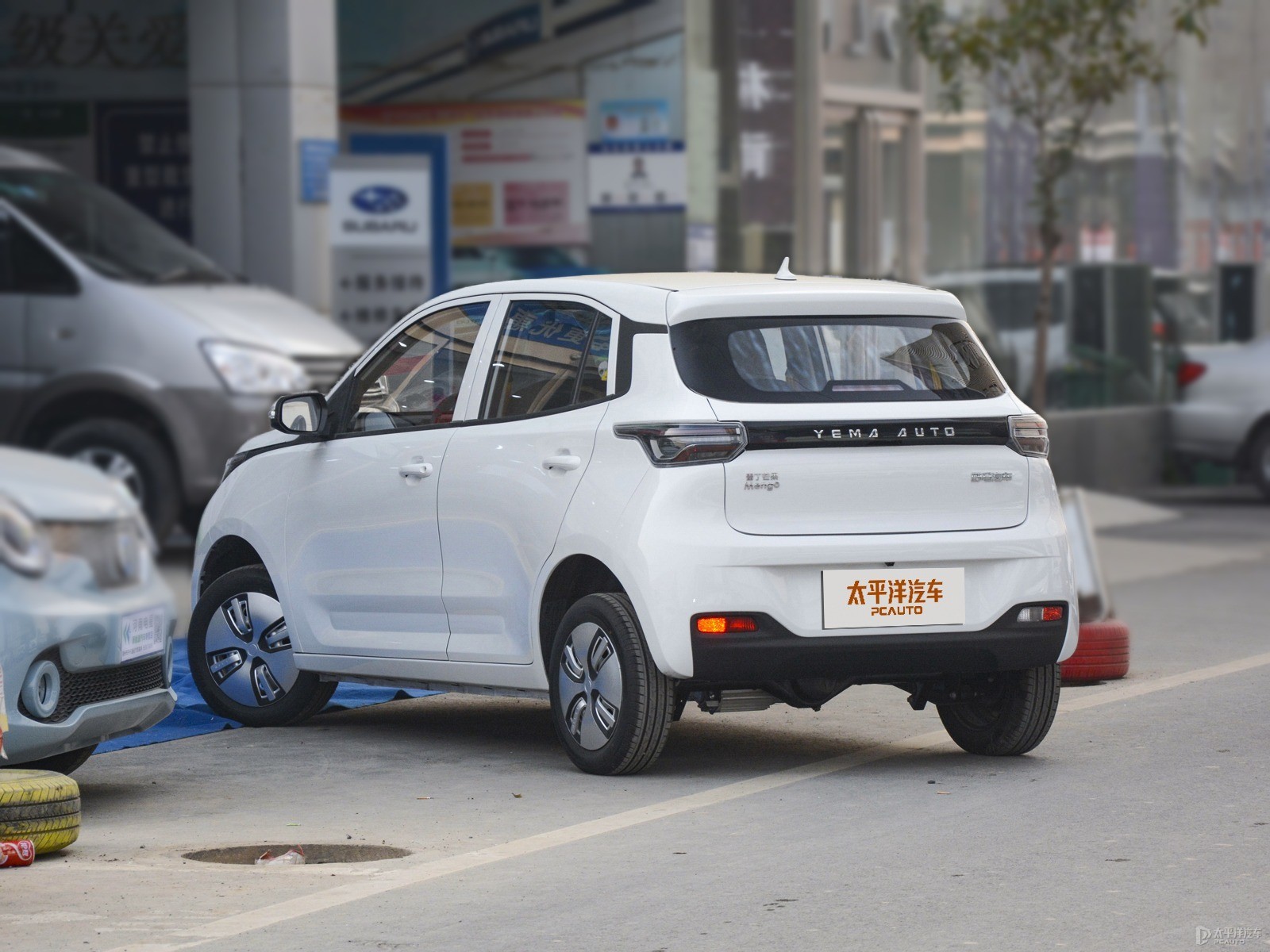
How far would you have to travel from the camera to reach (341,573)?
8.73 meters

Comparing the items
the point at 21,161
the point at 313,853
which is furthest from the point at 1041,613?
the point at 21,161

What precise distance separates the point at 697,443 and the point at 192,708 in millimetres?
3081

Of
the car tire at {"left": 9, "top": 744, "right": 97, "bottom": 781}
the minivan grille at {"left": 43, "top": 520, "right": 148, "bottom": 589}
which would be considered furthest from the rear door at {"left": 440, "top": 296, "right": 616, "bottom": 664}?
the minivan grille at {"left": 43, "top": 520, "right": 148, "bottom": 589}

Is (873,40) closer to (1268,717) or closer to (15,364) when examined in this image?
(15,364)

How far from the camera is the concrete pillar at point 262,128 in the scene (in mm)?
18797

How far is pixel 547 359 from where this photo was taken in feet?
26.4

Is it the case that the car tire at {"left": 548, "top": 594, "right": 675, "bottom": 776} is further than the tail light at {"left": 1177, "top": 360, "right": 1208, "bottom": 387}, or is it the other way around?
the tail light at {"left": 1177, "top": 360, "right": 1208, "bottom": 387}

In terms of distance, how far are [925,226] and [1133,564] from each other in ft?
33.2

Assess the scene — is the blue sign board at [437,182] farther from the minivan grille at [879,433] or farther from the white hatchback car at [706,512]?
the minivan grille at [879,433]

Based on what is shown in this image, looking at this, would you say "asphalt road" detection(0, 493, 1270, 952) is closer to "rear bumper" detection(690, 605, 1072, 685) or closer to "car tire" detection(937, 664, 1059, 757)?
"car tire" detection(937, 664, 1059, 757)

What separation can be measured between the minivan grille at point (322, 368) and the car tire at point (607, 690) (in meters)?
8.04

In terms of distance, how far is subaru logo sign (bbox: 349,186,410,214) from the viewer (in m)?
18.3

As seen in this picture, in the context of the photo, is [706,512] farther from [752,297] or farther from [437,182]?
[437,182]

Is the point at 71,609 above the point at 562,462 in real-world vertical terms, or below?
below
